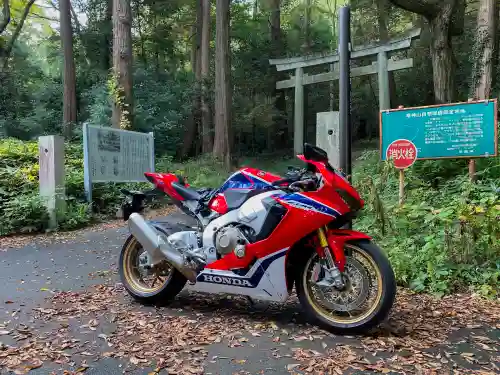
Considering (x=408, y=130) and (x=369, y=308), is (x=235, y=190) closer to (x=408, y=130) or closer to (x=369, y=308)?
(x=369, y=308)

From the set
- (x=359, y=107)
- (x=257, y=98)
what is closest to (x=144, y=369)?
(x=257, y=98)

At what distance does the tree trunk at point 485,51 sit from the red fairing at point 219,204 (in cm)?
791

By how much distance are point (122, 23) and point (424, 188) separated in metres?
8.95

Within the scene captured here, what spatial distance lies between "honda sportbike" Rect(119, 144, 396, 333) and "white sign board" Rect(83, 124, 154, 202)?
582cm

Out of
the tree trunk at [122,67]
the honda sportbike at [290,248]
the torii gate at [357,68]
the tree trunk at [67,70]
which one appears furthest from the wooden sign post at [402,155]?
the tree trunk at [67,70]

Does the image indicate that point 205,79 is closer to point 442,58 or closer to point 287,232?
point 442,58

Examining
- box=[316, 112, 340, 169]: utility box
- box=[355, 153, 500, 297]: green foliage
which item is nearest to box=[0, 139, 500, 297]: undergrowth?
box=[355, 153, 500, 297]: green foliage

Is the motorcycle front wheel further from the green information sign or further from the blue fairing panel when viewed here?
the green information sign

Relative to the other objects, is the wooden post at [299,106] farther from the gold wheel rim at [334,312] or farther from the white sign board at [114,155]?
the gold wheel rim at [334,312]

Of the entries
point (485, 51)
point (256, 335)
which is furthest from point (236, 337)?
point (485, 51)

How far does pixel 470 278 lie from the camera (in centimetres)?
424

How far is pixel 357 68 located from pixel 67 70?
1118cm

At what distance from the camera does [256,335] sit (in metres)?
3.18

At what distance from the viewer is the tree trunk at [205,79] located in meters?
18.5
